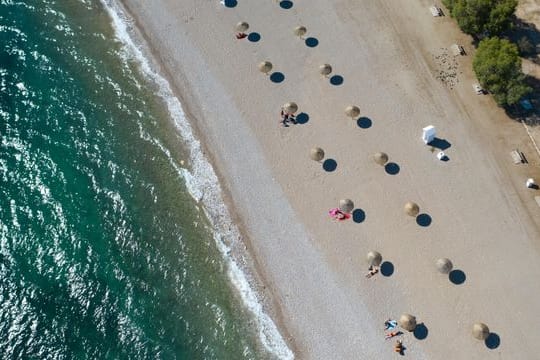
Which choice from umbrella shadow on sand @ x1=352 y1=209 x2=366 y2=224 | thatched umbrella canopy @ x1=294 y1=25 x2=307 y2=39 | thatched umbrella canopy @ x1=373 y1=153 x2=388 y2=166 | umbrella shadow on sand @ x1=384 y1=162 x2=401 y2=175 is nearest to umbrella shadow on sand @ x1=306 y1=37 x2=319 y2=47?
thatched umbrella canopy @ x1=294 y1=25 x2=307 y2=39

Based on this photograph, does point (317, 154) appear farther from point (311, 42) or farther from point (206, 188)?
point (311, 42)

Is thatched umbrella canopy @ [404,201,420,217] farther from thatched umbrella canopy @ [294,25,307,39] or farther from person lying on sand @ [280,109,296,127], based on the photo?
thatched umbrella canopy @ [294,25,307,39]

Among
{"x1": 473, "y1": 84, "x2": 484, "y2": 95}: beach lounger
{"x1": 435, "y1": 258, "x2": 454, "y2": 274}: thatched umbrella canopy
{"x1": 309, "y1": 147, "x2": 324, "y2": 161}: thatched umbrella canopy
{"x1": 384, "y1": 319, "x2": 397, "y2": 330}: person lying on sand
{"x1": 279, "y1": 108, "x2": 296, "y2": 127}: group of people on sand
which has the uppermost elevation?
{"x1": 279, "y1": 108, "x2": 296, "y2": 127}: group of people on sand

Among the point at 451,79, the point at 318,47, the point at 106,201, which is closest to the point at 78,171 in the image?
the point at 106,201

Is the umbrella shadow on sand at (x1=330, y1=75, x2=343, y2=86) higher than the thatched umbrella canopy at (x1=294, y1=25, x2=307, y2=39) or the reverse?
the reverse

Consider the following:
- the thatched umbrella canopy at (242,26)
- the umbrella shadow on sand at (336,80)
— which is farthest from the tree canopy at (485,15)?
the thatched umbrella canopy at (242,26)

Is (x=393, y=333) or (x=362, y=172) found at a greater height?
Result: (x=362, y=172)

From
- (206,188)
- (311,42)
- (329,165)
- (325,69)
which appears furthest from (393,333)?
(311,42)
